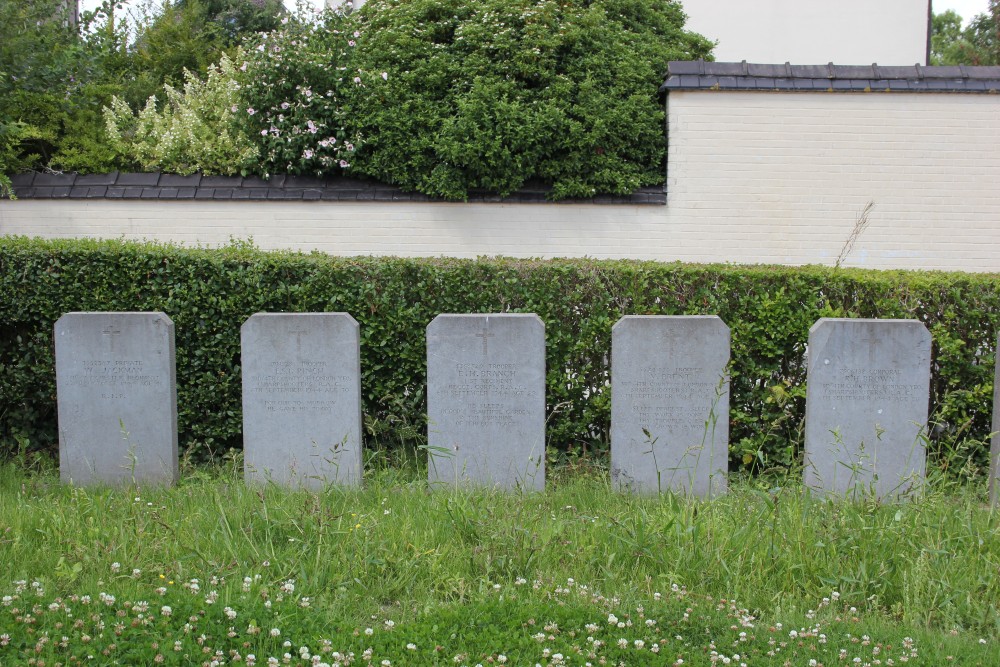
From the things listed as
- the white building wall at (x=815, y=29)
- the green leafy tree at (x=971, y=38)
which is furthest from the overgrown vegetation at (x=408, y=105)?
the green leafy tree at (x=971, y=38)

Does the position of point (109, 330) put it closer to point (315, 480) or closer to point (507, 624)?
point (315, 480)

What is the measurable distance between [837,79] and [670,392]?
617 centimetres

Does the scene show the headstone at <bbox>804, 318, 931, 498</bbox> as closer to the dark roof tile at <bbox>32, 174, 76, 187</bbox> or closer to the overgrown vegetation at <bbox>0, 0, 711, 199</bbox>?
the overgrown vegetation at <bbox>0, 0, 711, 199</bbox>

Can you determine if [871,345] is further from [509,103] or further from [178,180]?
[178,180]

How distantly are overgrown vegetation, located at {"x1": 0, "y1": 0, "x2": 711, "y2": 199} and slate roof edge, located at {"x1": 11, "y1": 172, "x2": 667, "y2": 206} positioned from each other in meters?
0.15

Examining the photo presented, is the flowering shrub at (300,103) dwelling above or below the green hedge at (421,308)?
above

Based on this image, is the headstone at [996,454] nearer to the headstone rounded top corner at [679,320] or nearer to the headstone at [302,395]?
the headstone rounded top corner at [679,320]

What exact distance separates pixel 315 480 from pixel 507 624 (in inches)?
96.1

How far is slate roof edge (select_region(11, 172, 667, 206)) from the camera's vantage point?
10000 mm

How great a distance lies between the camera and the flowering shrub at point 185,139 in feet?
33.8

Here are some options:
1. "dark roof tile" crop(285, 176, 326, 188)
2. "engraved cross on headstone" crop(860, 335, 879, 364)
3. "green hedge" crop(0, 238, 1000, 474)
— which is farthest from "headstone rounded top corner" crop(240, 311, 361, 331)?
"dark roof tile" crop(285, 176, 326, 188)

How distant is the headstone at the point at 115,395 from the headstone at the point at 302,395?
1.79ft

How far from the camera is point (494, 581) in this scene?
404 centimetres

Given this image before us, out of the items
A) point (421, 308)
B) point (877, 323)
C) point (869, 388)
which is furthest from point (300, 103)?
point (869, 388)
